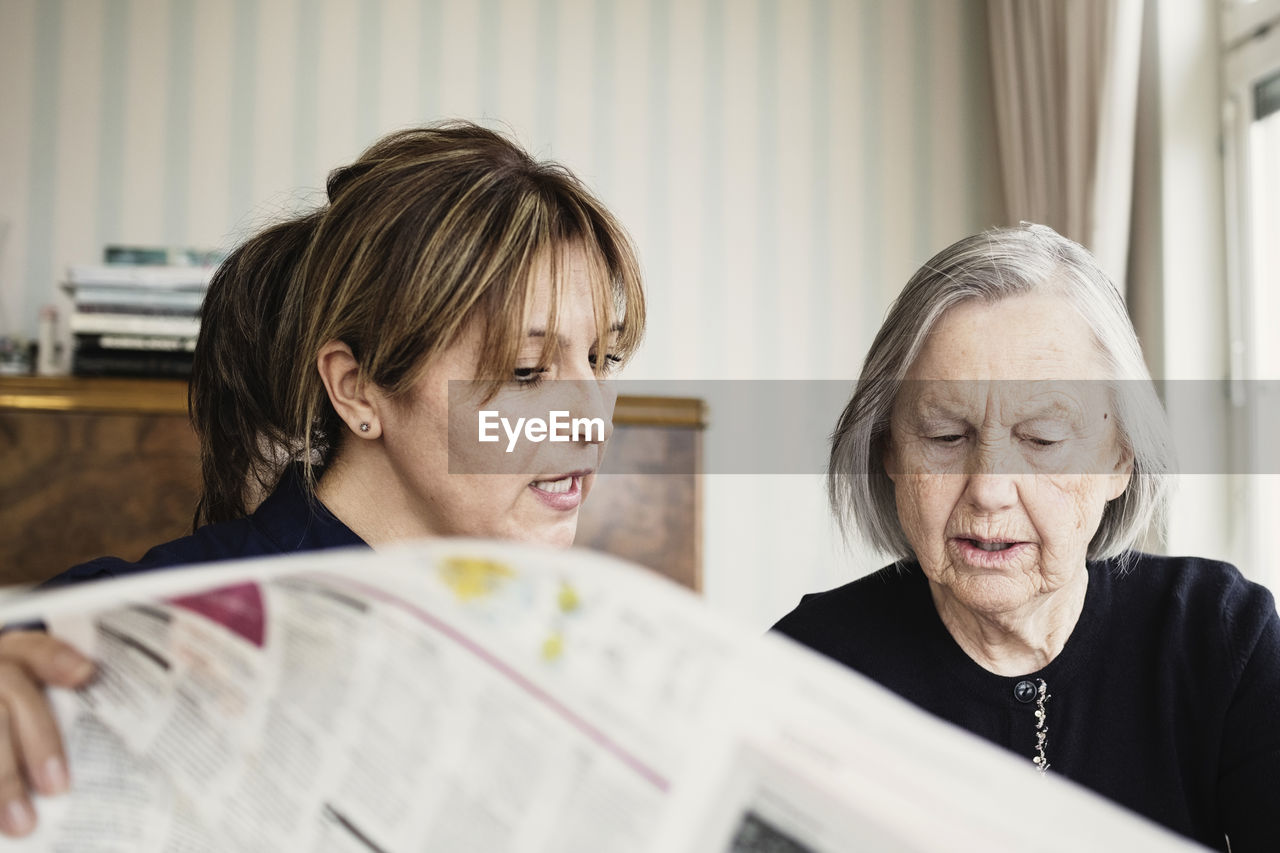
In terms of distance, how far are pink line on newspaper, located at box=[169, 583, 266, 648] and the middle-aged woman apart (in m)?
0.53

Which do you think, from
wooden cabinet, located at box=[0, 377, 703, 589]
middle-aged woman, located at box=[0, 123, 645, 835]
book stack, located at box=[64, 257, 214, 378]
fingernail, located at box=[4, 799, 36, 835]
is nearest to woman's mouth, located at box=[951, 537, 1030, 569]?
middle-aged woman, located at box=[0, 123, 645, 835]

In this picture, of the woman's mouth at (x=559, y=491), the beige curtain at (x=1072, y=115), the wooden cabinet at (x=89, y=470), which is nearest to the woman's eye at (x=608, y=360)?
the woman's mouth at (x=559, y=491)

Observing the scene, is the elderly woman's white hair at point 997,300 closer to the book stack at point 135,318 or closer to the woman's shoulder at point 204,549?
the woman's shoulder at point 204,549

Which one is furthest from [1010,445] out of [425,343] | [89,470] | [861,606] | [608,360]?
[89,470]

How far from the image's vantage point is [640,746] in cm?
39

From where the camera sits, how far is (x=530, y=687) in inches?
16.1

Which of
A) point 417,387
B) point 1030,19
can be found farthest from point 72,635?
point 1030,19

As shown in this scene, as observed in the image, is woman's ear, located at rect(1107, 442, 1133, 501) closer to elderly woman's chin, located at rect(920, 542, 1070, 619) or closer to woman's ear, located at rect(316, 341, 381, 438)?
elderly woman's chin, located at rect(920, 542, 1070, 619)

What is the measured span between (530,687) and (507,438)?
561 mm

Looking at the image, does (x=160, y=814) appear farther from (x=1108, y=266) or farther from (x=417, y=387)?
(x=1108, y=266)

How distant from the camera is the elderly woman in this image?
103 cm

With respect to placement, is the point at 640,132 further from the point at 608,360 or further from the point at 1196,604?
the point at 1196,604

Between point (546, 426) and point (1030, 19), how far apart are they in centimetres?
231

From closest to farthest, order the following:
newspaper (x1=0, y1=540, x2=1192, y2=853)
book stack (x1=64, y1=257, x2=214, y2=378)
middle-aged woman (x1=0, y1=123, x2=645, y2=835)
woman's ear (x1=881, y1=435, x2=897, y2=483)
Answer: newspaper (x1=0, y1=540, x2=1192, y2=853) → middle-aged woman (x1=0, y1=123, x2=645, y2=835) → woman's ear (x1=881, y1=435, x2=897, y2=483) → book stack (x1=64, y1=257, x2=214, y2=378)
